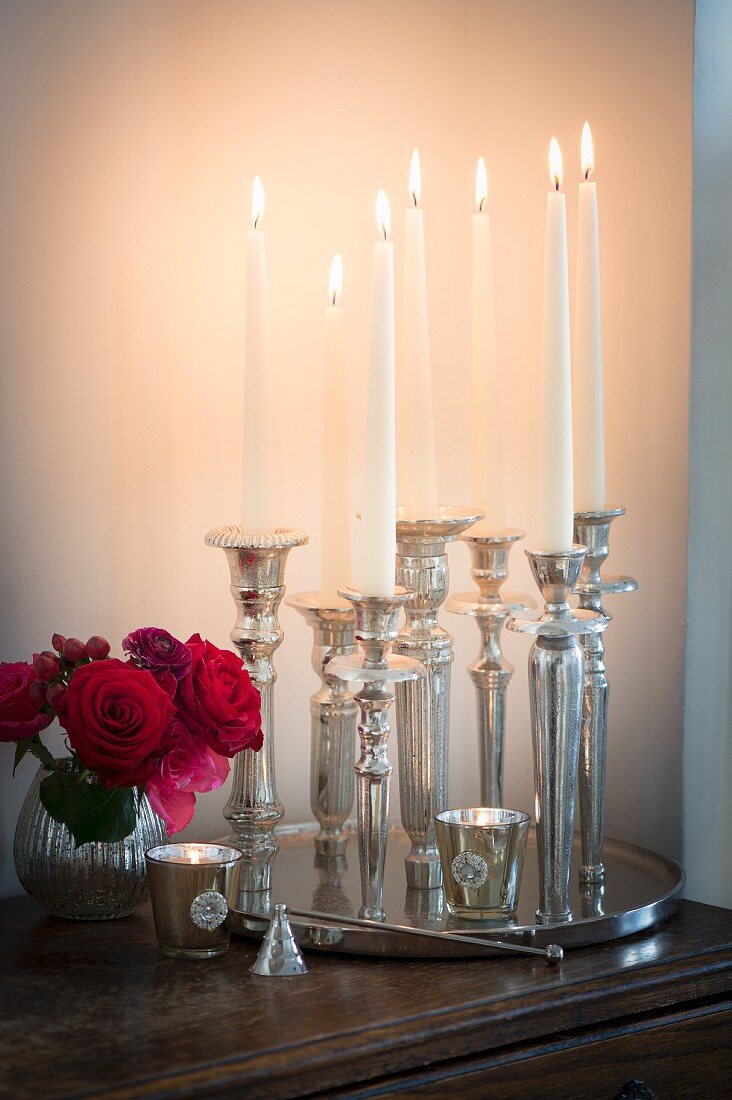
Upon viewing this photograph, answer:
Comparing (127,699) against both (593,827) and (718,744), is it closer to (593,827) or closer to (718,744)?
(593,827)

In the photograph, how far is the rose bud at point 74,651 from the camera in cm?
96

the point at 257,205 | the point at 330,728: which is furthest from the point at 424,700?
the point at 257,205

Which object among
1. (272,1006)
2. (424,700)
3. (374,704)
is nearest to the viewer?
(272,1006)

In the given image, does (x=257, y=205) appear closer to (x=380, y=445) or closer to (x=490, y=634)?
(x=380, y=445)

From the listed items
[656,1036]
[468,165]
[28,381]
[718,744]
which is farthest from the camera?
[468,165]

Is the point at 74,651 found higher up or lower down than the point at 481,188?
lower down

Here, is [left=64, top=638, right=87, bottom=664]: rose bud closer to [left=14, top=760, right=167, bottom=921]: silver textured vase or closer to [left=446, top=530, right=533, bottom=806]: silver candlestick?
[left=14, top=760, right=167, bottom=921]: silver textured vase

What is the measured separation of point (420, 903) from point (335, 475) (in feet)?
1.14

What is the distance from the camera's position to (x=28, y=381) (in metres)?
1.04

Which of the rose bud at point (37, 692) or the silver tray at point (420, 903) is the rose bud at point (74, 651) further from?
the silver tray at point (420, 903)

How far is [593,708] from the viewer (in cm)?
106

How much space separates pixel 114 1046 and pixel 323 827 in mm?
392

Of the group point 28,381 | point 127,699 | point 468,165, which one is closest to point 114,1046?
point 127,699

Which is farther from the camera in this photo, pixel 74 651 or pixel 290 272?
pixel 290 272
